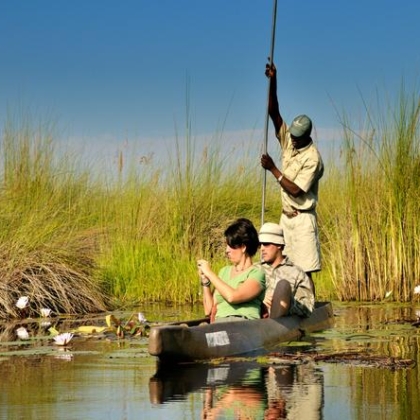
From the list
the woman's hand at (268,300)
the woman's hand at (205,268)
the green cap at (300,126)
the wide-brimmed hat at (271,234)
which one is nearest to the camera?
the woman's hand at (205,268)

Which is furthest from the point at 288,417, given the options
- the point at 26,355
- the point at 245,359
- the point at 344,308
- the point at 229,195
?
the point at 229,195

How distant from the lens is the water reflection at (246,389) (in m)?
7.37

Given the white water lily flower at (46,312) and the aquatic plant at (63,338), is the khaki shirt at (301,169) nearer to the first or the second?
the white water lily flower at (46,312)


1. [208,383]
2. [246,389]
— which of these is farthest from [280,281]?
[246,389]

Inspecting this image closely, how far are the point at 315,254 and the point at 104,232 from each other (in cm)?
667

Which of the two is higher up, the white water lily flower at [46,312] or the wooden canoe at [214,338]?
the white water lily flower at [46,312]

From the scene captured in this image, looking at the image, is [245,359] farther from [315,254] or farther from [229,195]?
[229,195]

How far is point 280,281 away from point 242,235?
47.2 inches

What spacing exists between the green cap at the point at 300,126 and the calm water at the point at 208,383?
2158mm

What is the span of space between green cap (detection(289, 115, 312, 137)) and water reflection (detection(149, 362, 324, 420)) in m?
3.71

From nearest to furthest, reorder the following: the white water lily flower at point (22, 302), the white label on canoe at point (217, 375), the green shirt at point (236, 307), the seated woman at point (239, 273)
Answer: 1. the white label on canoe at point (217, 375)
2. the seated woman at point (239, 273)
3. the green shirt at point (236, 307)
4. the white water lily flower at point (22, 302)

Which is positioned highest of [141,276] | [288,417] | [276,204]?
[276,204]

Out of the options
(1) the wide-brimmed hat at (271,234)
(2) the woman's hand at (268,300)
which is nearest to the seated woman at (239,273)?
(1) the wide-brimmed hat at (271,234)

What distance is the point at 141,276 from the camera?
17.9 metres
